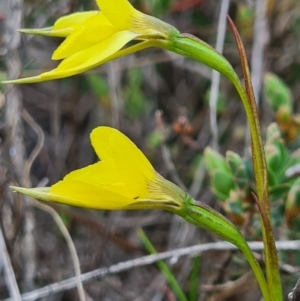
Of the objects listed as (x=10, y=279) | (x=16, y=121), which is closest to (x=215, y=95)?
(x=16, y=121)

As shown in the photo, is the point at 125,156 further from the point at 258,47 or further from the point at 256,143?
the point at 258,47

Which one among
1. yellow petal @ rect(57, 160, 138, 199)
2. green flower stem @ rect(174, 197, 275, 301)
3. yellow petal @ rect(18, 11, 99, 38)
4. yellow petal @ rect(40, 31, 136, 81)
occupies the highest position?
yellow petal @ rect(18, 11, 99, 38)

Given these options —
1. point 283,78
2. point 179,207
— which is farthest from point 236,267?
point 283,78

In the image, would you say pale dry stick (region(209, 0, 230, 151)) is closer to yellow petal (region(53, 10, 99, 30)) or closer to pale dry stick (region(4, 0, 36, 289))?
pale dry stick (region(4, 0, 36, 289))

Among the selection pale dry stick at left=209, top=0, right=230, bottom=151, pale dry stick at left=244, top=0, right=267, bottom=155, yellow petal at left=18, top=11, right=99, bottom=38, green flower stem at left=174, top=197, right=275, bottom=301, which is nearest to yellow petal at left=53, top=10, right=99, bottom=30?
yellow petal at left=18, top=11, right=99, bottom=38

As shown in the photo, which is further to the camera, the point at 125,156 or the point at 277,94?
the point at 277,94
